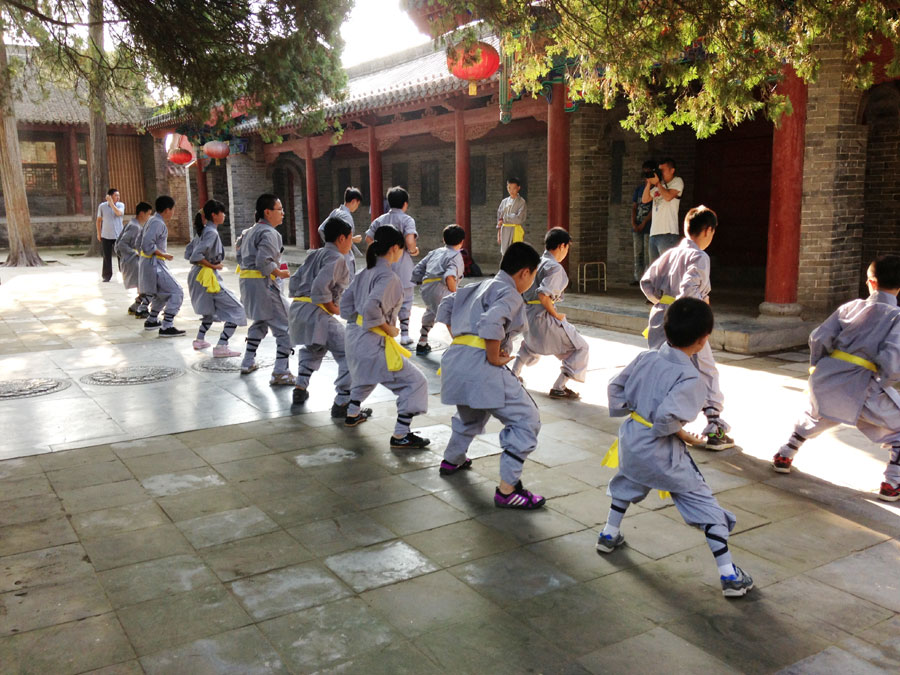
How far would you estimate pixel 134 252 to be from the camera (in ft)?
34.8

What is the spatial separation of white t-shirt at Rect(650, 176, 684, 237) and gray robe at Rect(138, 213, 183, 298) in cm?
605

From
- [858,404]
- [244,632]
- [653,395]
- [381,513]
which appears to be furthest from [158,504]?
[858,404]

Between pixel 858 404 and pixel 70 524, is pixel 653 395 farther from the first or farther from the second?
pixel 70 524

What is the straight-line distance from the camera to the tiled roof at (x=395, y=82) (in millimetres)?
12984

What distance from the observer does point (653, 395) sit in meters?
3.24

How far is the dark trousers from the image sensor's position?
1488 cm

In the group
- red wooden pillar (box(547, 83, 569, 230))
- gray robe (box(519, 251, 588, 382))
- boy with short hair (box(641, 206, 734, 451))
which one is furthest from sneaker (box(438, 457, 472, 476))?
red wooden pillar (box(547, 83, 569, 230))

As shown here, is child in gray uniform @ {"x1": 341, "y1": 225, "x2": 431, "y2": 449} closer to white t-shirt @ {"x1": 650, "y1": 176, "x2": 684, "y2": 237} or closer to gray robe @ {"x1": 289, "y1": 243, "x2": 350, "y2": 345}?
gray robe @ {"x1": 289, "y1": 243, "x2": 350, "y2": 345}

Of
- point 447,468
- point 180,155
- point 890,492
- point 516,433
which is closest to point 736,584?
point 516,433

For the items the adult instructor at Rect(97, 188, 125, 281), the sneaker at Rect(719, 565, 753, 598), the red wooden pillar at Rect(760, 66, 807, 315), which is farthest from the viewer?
the adult instructor at Rect(97, 188, 125, 281)

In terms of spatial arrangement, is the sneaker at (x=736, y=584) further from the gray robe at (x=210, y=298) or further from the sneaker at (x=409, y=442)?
the gray robe at (x=210, y=298)

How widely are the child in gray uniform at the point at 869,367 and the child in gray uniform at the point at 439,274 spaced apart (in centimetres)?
375

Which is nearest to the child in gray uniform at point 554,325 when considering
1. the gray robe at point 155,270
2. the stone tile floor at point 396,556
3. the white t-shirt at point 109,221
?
the stone tile floor at point 396,556

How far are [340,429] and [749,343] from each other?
4583mm
